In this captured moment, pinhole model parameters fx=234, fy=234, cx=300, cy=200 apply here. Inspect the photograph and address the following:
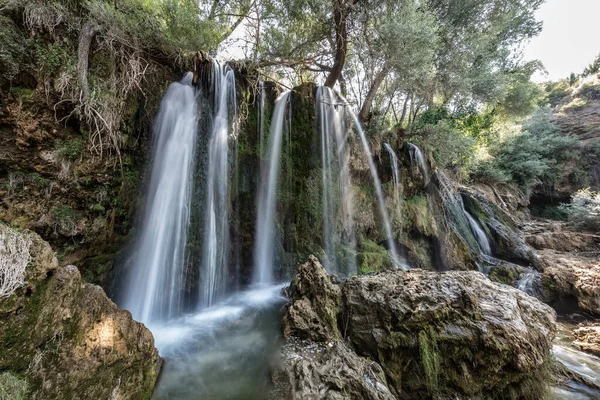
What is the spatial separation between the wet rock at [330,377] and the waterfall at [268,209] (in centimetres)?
397

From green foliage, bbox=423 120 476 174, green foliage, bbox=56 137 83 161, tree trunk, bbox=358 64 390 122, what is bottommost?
green foliage, bbox=56 137 83 161

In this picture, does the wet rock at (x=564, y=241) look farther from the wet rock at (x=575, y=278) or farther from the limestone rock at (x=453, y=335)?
the limestone rock at (x=453, y=335)

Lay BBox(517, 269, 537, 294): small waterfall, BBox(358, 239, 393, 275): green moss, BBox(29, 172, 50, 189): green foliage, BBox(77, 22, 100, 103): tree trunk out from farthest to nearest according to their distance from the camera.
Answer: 1. BBox(358, 239, 393, 275): green moss
2. BBox(517, 269, 537, 294): small waterfall
3. BBox(77, 22, 100, 103): tree trunk
4. BBox(29, 172, 50, 189): green foliage

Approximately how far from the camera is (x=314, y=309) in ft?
12.8

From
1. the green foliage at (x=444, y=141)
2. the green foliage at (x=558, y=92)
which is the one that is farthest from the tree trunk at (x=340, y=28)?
the green foliage at (x=558, y=92)

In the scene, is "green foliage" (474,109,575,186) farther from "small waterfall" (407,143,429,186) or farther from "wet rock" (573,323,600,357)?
"wet rock" (573,323,600,357)

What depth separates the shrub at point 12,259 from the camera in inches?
74.2

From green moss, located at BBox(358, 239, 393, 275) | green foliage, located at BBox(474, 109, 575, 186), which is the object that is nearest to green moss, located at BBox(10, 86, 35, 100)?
green moss, located at BBox(358, 239, 393, 275)

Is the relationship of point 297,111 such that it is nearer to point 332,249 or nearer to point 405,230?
point 332,249

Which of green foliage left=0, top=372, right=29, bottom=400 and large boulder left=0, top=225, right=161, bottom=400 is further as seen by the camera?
large boulder left=0, top=225, right=161, bottom=400

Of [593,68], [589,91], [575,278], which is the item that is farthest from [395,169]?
[593,68]

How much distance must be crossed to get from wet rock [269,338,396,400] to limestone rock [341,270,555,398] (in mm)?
424

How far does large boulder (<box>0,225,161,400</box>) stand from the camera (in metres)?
1.92

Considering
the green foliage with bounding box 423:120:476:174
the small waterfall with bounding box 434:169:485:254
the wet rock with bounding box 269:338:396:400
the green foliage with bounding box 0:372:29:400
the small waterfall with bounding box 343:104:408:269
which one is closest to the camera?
the green foliage with bounding box 0:372:29:400
